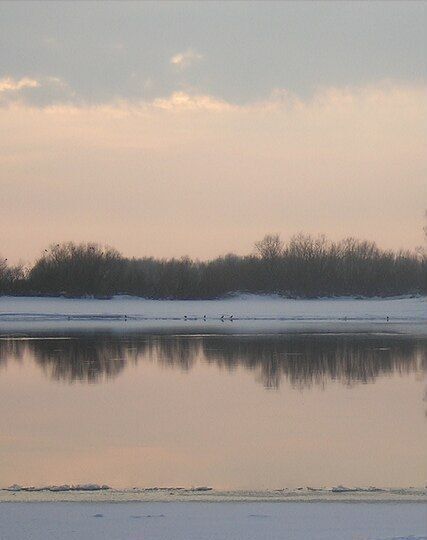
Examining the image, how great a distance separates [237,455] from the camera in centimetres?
1030

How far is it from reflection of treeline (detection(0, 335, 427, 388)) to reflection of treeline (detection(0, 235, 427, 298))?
47832mm

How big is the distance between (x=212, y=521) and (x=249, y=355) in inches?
614

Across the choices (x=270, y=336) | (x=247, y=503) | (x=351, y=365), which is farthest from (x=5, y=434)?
(x=270, y=336)

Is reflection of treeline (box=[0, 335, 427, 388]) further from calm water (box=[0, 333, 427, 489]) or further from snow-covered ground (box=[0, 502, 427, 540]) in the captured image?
snow-covered ground (box=[0, 502, 427, 540])

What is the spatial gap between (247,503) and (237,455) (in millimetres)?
2573

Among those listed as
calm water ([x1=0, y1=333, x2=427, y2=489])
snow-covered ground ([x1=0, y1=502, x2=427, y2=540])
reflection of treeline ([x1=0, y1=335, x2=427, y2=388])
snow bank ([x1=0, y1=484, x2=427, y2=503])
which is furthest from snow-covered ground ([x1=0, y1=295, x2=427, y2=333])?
snow-covered ground ([x1=0, y1=502, x2=427, y2=540])

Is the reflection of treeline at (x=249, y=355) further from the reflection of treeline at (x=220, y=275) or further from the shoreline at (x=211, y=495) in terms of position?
the reflection of treeline at (x=220, y=275)

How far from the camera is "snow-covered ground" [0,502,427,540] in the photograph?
6.68 metres

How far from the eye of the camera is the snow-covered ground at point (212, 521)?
6.68 meters

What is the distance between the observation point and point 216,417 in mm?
13211

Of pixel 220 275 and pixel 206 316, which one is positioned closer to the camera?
pixel 206 316

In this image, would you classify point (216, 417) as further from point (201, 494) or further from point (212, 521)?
point (212, 521)

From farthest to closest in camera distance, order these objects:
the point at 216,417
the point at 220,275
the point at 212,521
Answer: the point at 220,275 → the point at 216,417 → the point at 212,521

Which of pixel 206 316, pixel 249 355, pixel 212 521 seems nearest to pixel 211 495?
pixel 212 521
